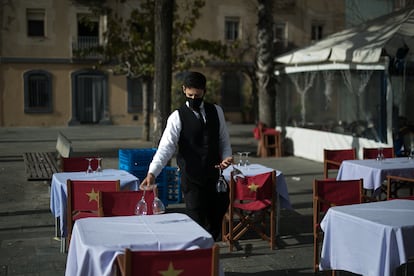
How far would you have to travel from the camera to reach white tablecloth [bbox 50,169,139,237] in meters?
6.38

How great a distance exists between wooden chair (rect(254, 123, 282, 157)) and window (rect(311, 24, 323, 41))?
715 inches

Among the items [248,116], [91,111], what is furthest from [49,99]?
[248,116]

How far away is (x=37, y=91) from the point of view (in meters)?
29.2

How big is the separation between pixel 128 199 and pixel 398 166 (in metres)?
4.81

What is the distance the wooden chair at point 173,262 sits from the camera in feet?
10.7

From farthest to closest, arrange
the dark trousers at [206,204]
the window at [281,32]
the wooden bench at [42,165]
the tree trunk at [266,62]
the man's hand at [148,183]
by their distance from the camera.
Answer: the window at [281,32], the tree trunk at [266,62], the wooden bench at [42,165], the dark trousers at [206,204], the man's hand at [148,183]

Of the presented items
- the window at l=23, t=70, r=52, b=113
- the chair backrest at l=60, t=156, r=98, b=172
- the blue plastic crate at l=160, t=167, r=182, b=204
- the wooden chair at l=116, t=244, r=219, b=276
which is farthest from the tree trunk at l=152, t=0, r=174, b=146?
the window at l=23, t=70, r=52, b=113

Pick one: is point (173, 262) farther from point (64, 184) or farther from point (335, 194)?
point (64, 184)

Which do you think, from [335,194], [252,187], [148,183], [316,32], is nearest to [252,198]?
[252,187]

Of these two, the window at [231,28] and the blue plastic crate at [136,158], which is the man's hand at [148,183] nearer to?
the blue plastic crate at [136,158]

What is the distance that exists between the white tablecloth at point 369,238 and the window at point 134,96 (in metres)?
25.8

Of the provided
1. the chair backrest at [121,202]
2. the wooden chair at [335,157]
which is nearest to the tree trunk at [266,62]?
the wooden chair at [335,157]

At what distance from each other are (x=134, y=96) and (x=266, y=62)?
612 inches

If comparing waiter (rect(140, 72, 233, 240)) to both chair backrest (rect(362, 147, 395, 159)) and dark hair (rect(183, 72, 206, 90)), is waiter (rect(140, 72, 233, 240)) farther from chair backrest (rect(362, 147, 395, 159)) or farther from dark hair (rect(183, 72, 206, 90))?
chair backrest (rect(362, 147, 395, 159))
